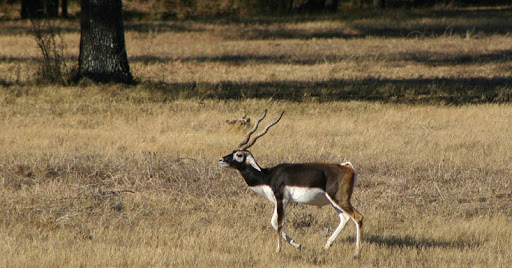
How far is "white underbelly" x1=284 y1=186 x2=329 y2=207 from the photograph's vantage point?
5.91m

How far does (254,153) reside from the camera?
1036 cm

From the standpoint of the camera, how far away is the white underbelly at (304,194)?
5.91 metres

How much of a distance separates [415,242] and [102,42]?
10435 millimetres

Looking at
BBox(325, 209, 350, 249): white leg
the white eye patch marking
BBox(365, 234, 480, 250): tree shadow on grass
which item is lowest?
BBox(365, 234, 480, 250): tree shadow on grass

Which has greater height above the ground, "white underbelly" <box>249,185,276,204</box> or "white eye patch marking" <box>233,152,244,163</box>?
"white eye patch marking" <box>233,152,244,163</box>

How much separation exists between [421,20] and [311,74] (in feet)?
42.3

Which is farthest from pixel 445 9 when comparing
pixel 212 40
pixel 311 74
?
pixel 311 74

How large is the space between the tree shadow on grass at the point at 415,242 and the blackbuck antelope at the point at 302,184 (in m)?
0.67

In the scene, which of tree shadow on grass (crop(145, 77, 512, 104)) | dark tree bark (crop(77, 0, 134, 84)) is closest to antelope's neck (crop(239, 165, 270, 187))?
tree shadow on grass (crop(145, 77, 512, 104))

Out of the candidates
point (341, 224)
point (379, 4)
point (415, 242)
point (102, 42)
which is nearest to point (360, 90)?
point (102, 42)

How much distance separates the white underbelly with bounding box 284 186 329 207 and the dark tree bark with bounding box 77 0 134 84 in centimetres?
1041

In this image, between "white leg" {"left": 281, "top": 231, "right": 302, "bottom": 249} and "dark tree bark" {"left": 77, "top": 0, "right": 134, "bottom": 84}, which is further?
"dark tree bark" {"left": 77, "top": 0, "right": 134, "bottom": 84}

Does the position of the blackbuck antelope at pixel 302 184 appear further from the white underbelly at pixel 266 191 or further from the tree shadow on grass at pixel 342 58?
the tree shadow on grass at pixel 342 58

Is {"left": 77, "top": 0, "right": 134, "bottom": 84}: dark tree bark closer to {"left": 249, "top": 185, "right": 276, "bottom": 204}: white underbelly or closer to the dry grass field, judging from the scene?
the dry grass field
